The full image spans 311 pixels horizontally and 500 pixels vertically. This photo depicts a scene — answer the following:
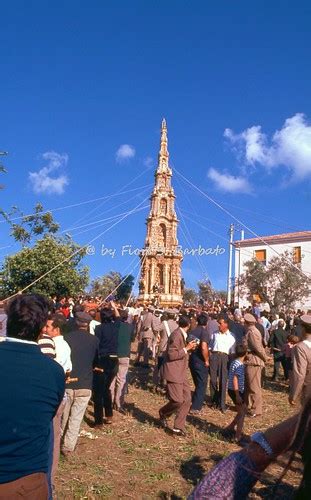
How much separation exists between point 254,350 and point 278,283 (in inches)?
1490

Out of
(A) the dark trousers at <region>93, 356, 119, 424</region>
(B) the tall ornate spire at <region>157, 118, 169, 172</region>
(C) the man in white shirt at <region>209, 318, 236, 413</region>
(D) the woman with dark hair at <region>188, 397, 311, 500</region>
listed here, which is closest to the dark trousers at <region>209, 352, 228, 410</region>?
(C) the man in white shirt at <region>209, 318, 236, 413</region>

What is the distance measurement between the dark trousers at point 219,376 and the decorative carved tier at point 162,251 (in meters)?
36.1

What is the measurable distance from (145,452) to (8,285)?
2564 cm

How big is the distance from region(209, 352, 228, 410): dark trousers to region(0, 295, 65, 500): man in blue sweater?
25.9 ft

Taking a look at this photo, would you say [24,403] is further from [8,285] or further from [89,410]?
[8,285]

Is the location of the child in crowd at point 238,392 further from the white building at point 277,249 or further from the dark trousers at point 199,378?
the white building at point 277,249

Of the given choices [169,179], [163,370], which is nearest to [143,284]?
[169,179]

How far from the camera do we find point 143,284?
165 feet

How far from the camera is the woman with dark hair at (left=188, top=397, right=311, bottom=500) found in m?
1.38

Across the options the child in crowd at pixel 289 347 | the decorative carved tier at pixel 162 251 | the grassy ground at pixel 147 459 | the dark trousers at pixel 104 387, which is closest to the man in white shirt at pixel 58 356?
the grassy ground at pixel 147 459

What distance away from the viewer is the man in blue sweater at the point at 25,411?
2.38m

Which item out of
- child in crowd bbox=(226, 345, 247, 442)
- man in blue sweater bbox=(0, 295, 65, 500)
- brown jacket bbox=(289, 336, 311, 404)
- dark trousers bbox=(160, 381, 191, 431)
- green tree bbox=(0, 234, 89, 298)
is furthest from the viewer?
green tree bbox=(0, 234, 89, 298)

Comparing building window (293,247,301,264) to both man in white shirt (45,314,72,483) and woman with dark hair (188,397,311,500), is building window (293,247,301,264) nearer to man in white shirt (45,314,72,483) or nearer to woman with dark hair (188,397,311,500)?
man in white shirt (45,314,72,483)

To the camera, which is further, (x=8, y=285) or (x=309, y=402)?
(x=8, y=285)
